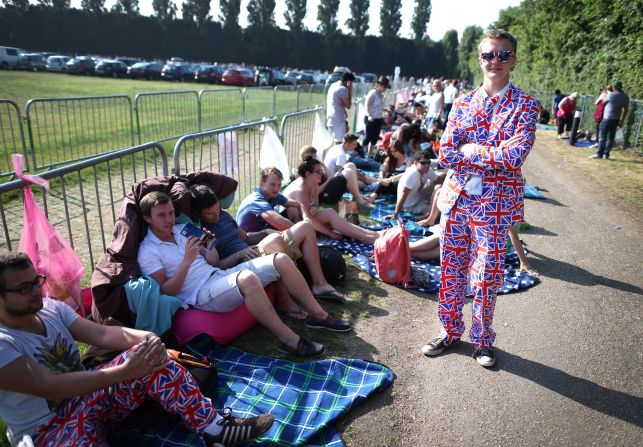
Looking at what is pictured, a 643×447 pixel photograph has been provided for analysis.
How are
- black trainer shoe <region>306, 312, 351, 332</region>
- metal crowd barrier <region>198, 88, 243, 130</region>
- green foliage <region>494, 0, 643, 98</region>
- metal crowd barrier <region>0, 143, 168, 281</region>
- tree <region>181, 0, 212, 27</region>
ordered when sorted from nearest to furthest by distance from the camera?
black trainer shoe <region>306, 312, 351, 332</region> → metal crowd barrier <region>0, 143, 168, 281</region> → metal crowd barrier <region>198, 88, 243, 130</region> → green foliage <region>494, 0, 643, 98</region> → tree <region>181, 0, 212, 27</region>

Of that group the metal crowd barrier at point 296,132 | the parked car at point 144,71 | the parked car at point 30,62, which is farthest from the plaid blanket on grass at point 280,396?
the parked car at point 30,62

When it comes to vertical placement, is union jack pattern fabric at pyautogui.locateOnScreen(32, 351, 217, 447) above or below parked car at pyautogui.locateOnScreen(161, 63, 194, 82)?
below

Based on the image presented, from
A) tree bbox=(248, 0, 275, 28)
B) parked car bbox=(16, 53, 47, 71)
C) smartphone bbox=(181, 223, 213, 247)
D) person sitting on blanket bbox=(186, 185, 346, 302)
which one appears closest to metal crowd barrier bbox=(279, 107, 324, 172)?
person sitting on blanket bbox=(186, 185, 346, 302)

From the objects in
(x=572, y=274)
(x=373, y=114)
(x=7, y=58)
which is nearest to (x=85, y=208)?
(x=572, y=274)

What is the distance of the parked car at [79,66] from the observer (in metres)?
34.2

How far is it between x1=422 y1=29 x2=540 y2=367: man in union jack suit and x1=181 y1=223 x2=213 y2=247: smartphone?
1849mm

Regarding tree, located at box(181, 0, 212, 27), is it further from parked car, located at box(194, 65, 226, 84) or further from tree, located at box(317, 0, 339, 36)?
parked car, located at box(194, 65, 226, 84)

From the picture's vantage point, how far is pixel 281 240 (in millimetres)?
4145

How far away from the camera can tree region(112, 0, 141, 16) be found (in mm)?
60000

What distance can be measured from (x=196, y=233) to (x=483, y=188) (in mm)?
2213

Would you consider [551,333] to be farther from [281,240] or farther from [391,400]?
[281,240]

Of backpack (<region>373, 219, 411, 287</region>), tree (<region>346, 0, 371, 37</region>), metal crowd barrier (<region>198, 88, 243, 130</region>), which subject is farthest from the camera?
tree (<region>346, 0, 371, 37</region>)

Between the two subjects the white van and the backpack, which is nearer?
the backpack

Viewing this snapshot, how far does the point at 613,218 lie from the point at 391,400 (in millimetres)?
6395
